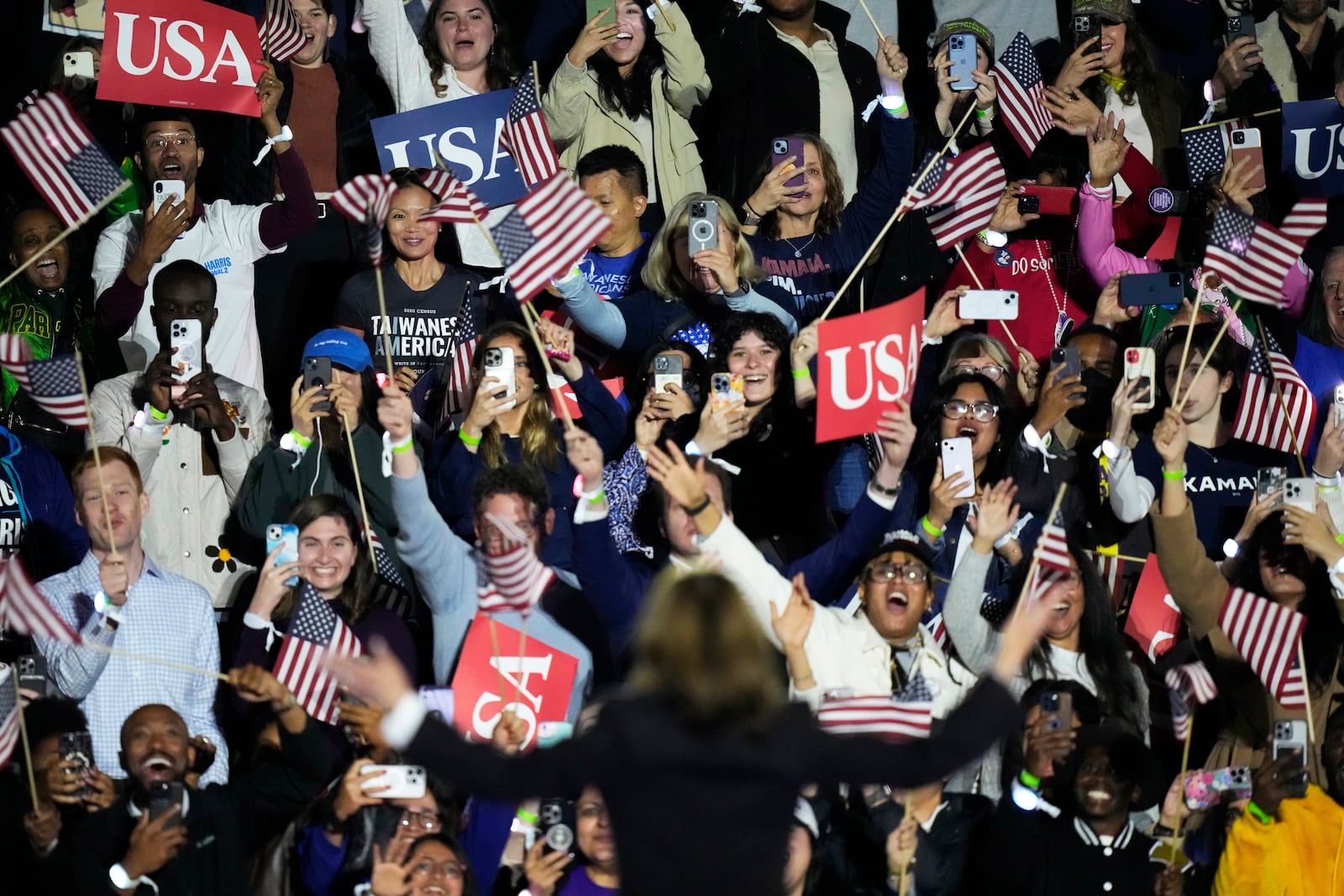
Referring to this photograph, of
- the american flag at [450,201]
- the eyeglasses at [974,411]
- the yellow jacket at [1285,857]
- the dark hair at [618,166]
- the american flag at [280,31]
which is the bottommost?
the yellow jacket at [1285,857]

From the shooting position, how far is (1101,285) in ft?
24.5

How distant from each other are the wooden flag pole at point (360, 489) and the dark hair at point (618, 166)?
4.61ft

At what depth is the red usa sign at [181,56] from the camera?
7176mm

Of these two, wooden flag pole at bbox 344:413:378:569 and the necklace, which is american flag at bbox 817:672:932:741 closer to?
wooden flag pole at bbox 344:413:378:569

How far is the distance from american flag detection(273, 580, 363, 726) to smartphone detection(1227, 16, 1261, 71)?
14.9ft

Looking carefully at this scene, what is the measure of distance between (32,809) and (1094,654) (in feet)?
9.65

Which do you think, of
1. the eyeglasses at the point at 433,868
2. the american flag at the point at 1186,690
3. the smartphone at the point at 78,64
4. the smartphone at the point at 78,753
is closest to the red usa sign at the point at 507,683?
the eyeglasses at the point at 433,868

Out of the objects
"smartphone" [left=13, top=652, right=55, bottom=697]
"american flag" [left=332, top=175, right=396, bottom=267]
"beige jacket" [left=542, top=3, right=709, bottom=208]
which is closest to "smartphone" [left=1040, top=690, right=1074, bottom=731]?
"american flag" [left=332, top=175, right=396, bottom=267]

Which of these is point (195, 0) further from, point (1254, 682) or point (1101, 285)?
point (1254, 682)

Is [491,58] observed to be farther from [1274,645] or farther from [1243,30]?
[1274,645]

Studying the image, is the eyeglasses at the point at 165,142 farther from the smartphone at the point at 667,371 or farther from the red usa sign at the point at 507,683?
the red usa sign at the point at 507,683

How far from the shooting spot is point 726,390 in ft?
20.3

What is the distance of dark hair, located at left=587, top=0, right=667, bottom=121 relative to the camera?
7898 mm

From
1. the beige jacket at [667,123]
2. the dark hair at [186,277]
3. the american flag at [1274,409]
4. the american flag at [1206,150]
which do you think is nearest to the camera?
the american flag at [1274,409]
